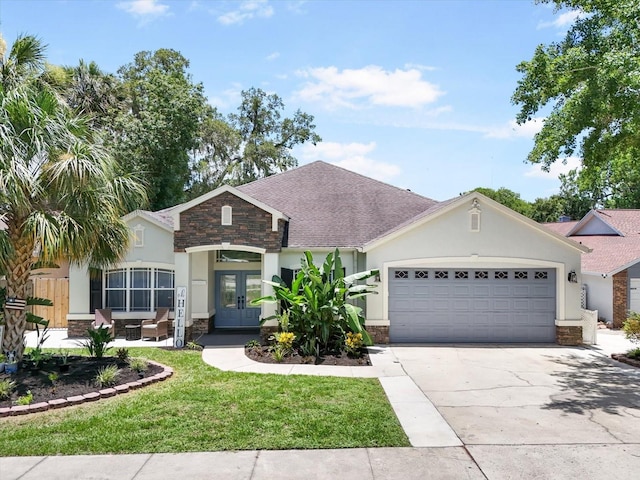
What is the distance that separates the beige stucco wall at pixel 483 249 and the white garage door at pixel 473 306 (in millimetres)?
324

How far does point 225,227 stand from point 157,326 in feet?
12.4

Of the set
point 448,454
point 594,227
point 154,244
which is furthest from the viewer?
point 594,227

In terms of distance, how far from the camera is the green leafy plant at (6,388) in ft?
27.7

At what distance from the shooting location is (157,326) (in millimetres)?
15367

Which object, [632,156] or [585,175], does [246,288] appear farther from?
[632,156]

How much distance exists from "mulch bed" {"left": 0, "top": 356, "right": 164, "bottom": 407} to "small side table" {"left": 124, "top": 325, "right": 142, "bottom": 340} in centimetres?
441

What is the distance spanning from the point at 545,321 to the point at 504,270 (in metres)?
1.96

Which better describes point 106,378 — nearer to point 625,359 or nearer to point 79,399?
point 79,399

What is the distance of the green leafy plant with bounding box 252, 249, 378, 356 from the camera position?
42.3 ft

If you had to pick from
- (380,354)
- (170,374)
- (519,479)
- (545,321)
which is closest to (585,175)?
(545,321)

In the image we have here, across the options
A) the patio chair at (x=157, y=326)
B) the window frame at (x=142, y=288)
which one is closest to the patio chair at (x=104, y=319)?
the window frame at (x=142, y=288)

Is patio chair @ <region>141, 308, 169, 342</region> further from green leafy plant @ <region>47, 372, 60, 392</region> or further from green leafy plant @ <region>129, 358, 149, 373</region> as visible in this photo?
Answer: green leafy plant @ <region>47, 372, 60, 392</region>

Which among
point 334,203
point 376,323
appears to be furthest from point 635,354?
point 334,203

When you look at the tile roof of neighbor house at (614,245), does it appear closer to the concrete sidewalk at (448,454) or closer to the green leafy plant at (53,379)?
the concrete sidewalk at (448,454)
